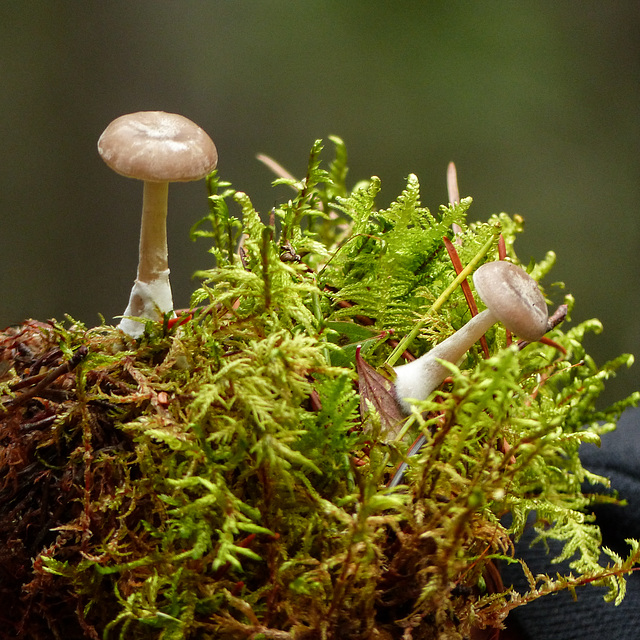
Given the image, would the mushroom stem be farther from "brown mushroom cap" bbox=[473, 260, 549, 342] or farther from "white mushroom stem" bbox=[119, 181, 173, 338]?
"brown mushroom cap" bbox=[473, 260, 549, 342]

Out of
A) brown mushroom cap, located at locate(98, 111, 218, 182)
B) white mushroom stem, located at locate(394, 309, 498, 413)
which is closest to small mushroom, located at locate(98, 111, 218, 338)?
brown mushroom cap, located at locate(98, 111, 218, 182)

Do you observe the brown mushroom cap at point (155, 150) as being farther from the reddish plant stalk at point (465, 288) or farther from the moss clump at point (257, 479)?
the reddish plant stalk at point (465, 288)

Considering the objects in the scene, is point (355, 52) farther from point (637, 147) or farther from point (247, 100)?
point (637, 147)

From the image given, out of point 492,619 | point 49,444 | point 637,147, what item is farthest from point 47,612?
point 637,147

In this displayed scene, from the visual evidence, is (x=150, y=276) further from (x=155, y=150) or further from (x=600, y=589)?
(x=600, y=589)

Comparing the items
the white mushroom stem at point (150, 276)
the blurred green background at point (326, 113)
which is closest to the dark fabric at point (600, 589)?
the white mushroom stem at point (150, 276)

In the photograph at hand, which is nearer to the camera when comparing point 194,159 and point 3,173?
point 194,159
